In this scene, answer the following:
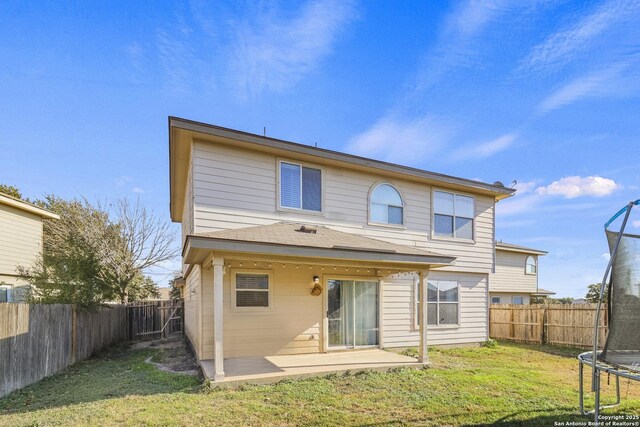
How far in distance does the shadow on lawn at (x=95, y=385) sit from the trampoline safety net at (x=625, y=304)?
21.2 feet

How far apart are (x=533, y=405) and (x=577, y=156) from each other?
31.3 ft

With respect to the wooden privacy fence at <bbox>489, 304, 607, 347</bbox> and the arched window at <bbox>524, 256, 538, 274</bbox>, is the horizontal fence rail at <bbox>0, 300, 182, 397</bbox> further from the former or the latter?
the arched window at <bbox>524, 256, 538, 274</bbox>

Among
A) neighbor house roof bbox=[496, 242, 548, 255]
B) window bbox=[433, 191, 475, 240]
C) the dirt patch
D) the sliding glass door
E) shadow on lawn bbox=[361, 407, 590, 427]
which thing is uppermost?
window bbox=[433, 191, 475, 240]

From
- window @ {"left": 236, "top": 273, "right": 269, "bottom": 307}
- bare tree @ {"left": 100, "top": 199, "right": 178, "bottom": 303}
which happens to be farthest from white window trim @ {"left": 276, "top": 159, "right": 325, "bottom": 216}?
bare tree @ {"left": 100, "top": 199, "right": 178, "bottom": 303}

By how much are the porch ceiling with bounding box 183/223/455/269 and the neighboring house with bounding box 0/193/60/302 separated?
10.1m

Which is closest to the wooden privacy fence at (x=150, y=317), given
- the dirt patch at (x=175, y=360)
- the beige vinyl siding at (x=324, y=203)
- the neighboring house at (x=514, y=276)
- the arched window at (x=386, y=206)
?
the dirt patch at (x=175, y=360)

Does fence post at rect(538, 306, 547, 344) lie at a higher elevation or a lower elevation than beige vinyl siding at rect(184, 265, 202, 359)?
lower

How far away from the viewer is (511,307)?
1502 cm

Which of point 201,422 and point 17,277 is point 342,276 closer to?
point 201,422

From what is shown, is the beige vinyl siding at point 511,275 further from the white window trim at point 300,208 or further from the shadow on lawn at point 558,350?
the white window trim at point 300,208

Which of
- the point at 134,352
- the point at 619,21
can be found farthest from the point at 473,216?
the point at 134,352

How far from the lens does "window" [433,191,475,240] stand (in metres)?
11.6

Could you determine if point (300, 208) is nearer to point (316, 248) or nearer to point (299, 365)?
point (316, 248)

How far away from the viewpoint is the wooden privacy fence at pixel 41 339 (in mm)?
A: 6562
